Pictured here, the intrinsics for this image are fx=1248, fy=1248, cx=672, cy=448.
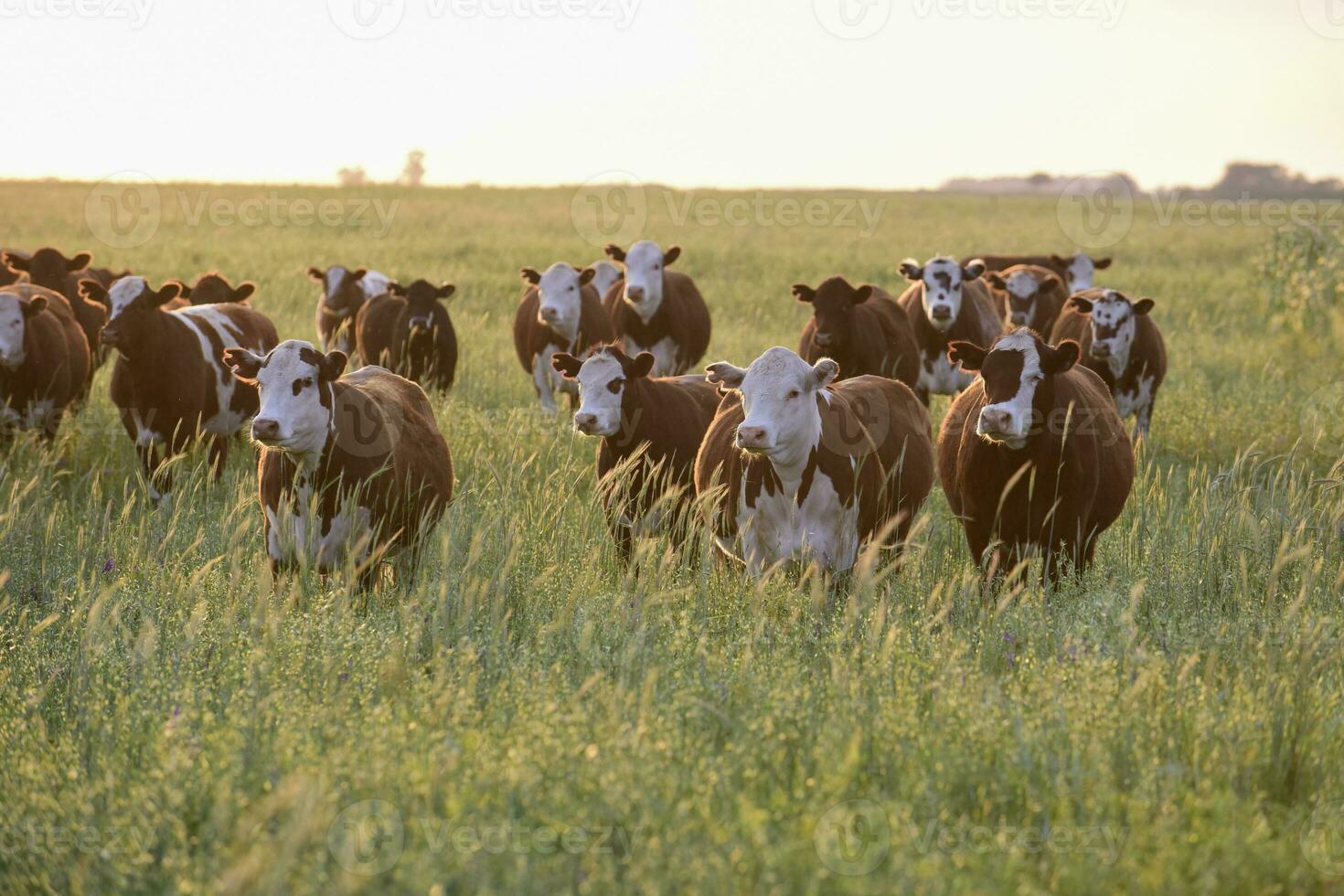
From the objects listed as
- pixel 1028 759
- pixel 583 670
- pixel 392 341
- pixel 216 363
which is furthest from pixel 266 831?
pixel 392 341

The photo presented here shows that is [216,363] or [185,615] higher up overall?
[216,363]

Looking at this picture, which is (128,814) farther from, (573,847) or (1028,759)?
(1028,759)

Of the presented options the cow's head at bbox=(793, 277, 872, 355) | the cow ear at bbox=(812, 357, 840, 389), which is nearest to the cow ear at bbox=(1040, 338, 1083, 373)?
the cow ear at bbox=(812, 357, 840, 389)

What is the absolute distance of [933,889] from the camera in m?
2.81

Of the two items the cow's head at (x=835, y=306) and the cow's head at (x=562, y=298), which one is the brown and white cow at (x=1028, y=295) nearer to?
the cow's head at (x=835, y=306)

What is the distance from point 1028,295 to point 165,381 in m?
8.67

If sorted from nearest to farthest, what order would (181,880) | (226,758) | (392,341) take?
(181,880) → (226,758) → (392,341)

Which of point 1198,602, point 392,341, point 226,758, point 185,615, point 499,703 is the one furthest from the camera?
point 392,341

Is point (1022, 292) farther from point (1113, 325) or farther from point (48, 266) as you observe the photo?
point (48, 266)

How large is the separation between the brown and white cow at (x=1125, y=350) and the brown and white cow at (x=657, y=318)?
12.5 ft

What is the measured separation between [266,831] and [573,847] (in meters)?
0.78

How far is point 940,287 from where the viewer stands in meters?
11.7

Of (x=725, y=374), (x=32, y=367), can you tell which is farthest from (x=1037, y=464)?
(x=32, y=367)

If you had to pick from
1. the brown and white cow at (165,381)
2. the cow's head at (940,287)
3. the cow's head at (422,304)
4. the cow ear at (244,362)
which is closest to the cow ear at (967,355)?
the cow ear at (244,362)
